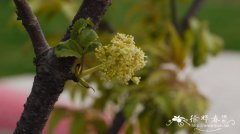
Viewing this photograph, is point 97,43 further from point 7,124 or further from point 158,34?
point 7,124

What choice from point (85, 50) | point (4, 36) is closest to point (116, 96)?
point (85, 50)

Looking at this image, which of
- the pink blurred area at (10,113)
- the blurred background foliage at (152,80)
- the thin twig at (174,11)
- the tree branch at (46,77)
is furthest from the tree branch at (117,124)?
the pink blurred area at (10,113)

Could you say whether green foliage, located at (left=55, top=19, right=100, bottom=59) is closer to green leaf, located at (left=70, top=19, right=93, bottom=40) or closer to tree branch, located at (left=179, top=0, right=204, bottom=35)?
green leaf, located at (left=70, top=19, right=93, bottom=40)

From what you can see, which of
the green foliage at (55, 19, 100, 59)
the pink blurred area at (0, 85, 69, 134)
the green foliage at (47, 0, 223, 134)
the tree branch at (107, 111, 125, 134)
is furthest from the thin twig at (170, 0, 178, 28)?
the pink blurred area at (0, 85, 69, 134)

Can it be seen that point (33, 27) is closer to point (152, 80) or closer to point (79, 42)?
point (79, 42)

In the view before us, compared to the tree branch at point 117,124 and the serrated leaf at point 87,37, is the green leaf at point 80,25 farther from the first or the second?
the tree branch at point 117,124

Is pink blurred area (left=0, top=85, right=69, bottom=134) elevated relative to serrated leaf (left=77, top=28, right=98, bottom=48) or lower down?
elevated
